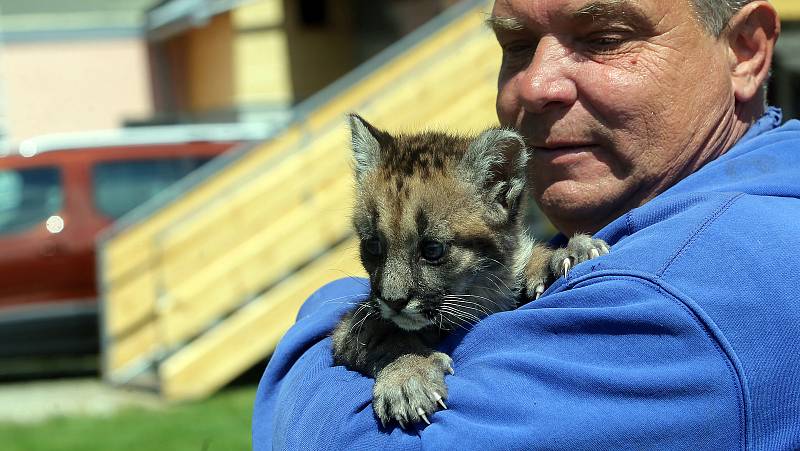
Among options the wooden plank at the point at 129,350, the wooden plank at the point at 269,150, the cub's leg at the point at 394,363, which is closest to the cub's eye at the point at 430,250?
the cub's leg at the point at 394,363

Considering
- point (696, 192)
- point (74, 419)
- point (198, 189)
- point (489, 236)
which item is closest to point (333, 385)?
point (489, 236)

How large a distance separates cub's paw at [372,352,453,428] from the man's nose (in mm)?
999

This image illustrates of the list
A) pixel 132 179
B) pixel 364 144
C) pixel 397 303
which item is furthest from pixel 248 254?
pixel 397 303

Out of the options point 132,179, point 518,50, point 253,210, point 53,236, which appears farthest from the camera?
point 132,179

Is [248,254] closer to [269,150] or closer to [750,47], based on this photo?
[269,150]

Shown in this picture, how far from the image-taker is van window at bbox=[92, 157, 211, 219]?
43.5 ft

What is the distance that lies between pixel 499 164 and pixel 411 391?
111cm

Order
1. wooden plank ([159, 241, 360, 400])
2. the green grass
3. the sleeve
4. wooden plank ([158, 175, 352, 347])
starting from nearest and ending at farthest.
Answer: the sleeve < the green grass < wooden plank ([159, 241, 360, 400]) < wooden plank ([158, 175, 352, 347])

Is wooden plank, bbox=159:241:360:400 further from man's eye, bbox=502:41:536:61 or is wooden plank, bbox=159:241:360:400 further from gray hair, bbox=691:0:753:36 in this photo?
gray hair, bbox=691:0:753:36

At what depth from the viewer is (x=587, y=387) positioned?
2553mm

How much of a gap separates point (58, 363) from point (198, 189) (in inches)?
154

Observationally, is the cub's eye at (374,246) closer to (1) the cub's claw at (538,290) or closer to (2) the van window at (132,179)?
(1) the cub's claw at (538,290)

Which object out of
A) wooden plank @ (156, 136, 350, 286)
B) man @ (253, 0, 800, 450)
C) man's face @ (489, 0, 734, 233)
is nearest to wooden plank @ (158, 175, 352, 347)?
wooden plank @ (156, 136, 350, 286)

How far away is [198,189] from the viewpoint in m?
12.8
